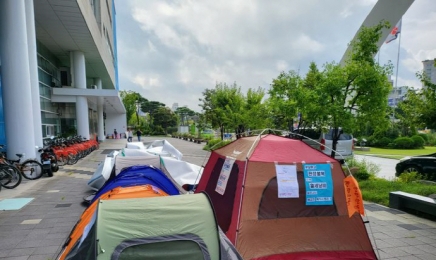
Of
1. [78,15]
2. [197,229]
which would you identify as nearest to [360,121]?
[197,229]

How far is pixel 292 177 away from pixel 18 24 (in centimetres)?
848

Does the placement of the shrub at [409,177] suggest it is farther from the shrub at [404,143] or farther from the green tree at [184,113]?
the green tree at [184,113]

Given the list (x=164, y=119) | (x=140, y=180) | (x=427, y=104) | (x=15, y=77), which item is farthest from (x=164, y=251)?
(x=164, y=119)

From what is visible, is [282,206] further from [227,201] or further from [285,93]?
[285,93]

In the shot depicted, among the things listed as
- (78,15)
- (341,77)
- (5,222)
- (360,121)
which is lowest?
(5,222)

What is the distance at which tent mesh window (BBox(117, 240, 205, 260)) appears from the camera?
2029 millimetres

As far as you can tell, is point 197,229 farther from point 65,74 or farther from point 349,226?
point 65,74

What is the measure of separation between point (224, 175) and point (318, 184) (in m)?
1.29

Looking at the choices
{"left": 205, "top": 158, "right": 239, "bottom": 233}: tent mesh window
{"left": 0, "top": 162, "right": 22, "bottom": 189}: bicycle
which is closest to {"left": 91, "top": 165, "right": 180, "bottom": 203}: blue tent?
{"left": 205, "top": 158, "right": 239, "bottom": 233}: tent mesh window

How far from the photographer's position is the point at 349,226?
359 centimetres

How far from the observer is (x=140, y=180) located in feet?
15.0

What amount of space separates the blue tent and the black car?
723 centimetres

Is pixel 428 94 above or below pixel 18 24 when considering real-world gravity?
below

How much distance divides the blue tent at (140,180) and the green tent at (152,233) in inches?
83.9
